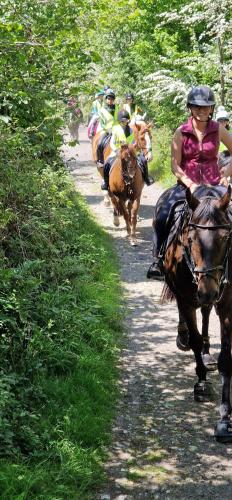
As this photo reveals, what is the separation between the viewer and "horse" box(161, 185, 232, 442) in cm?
470

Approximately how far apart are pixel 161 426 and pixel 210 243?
183 cm

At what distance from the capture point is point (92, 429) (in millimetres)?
5047

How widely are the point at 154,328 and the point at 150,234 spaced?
18.4ft

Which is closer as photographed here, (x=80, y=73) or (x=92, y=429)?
(x=92, y=429)

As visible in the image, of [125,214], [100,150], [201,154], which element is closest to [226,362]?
[201,154]

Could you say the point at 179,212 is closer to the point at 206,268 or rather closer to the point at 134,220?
the point at 206,268

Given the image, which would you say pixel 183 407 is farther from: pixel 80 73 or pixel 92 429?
pixel 80 73

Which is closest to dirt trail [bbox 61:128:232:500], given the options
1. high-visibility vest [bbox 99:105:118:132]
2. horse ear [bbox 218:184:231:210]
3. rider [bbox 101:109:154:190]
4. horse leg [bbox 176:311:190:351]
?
horse leg [bbox 176:311:190:351]

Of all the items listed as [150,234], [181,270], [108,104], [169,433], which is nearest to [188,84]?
[108,104]

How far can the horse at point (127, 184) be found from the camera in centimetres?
1256

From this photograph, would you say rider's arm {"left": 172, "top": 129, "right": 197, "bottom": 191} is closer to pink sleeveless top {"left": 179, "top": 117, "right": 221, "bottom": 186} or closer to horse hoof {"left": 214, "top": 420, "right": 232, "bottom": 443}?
pink sleeveless top {"left": 179, "top": 117, "right": 221, "bottom": 186}

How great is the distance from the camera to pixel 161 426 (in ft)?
17.7

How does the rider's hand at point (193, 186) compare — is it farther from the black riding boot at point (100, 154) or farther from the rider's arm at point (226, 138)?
the black riding boot at point (100, 154)

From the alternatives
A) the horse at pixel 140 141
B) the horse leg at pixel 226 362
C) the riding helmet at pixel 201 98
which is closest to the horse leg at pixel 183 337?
the horse leg at pixel 226 362
